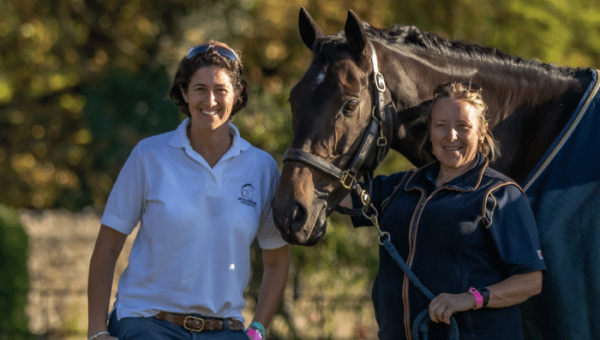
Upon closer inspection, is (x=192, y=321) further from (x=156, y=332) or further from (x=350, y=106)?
(x=350, y=106)

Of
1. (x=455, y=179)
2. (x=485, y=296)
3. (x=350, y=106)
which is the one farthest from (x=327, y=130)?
(x=485, y=296)

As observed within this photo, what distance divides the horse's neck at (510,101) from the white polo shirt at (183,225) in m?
0.87

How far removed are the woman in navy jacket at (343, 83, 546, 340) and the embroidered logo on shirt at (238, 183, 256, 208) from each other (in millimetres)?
570

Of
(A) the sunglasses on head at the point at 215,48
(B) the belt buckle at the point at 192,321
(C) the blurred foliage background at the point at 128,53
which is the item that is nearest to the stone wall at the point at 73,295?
(C) the blurred foliage background at the point at 128,53

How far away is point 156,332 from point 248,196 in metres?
0.66

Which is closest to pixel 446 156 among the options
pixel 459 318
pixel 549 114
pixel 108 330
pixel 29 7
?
pixel 459 318

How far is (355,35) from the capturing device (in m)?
2.71

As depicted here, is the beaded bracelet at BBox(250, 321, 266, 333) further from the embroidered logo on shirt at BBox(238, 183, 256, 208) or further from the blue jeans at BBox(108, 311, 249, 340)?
the embroidered logo on shirt at BBox(238, 183, 256, 208)

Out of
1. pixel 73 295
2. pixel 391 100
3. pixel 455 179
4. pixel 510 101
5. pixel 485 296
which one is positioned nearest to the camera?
pixel 485 296

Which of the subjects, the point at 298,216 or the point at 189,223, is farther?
the point at 298,216

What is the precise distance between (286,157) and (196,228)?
1.65 ft

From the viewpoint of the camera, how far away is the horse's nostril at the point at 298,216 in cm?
249

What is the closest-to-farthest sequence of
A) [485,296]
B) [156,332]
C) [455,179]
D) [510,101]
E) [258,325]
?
[485,296] < [156,332] < [455,179] < [258,325] < [510,101]

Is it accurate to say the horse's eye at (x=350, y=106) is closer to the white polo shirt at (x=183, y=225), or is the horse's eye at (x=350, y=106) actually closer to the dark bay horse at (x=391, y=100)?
the dark bay horse at (x=391, y=100)
